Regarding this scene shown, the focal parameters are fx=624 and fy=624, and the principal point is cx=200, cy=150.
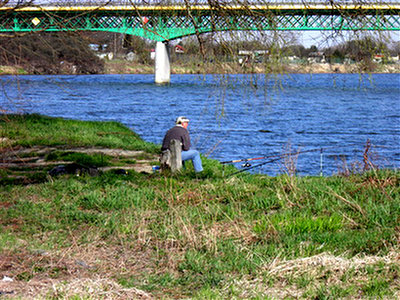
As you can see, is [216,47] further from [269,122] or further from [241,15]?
[269,122]

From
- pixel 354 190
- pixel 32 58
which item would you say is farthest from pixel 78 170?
pixel 354 190

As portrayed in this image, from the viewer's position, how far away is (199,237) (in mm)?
6277

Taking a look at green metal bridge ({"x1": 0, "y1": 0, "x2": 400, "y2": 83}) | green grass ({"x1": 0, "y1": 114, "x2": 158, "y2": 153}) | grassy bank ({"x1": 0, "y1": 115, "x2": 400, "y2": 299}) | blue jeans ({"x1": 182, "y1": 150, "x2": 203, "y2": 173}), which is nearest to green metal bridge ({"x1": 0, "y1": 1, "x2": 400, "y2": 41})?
green metal bridge ({"x1": 0, "y1": 0, "x2": 400, "y2": 83})

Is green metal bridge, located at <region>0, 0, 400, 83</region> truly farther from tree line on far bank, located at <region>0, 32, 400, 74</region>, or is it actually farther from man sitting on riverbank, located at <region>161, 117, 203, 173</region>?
man sitting on riverbank, located at <region>161, 117, 203, 173</region>

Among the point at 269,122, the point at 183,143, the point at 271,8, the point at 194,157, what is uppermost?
the point at 271,8

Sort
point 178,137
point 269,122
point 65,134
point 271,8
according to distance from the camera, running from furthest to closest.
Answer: point 269,122 → point 65,134 → point 178,137 → point 271,8

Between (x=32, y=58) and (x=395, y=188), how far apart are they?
203 inches

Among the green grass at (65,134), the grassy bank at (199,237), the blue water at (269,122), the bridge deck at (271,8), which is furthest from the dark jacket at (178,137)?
the bridge deck at (271,8)

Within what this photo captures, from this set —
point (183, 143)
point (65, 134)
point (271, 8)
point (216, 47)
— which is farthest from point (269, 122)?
point (271, 8)

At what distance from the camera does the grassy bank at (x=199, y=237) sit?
4.99 meters

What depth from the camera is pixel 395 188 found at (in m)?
8.69

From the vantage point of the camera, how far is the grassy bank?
4988 mm

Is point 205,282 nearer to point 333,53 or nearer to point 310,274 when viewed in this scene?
point 310,274

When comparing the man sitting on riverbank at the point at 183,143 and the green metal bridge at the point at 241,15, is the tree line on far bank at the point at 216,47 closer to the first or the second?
the green metal bridge at the point at 241,15
